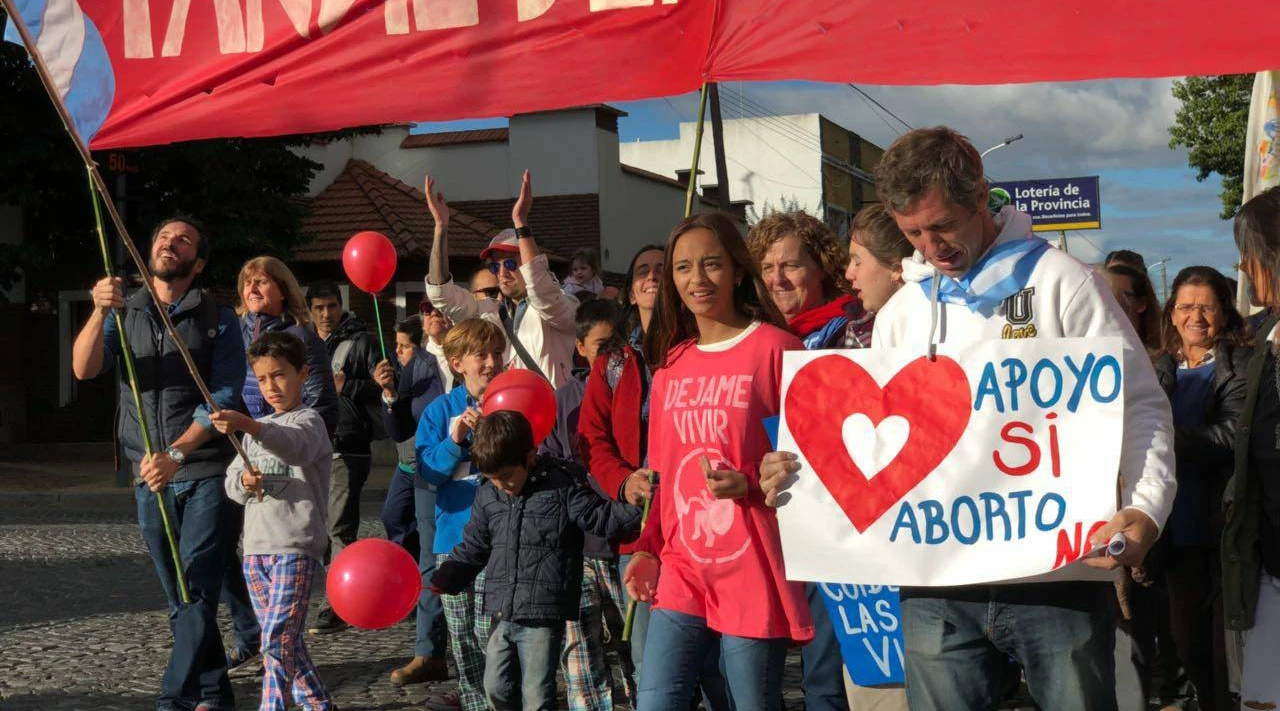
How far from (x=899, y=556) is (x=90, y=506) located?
16.5 metres

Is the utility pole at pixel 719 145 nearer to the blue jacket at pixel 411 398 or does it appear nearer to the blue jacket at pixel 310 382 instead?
the blue jacket at pixel 310 382

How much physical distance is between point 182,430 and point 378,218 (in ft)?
80.3

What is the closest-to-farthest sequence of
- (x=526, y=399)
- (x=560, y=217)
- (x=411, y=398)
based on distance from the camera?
1. (x=526, y=399)
2. (x=411, y=398)
3. (x=560, y=217)

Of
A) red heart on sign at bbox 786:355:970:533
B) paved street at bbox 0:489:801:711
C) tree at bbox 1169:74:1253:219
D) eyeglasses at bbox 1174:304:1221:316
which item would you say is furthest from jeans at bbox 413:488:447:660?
tree at bbox 1169:74:1253:219

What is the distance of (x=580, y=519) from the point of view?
536 centimetres

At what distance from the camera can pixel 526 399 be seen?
18.9ft

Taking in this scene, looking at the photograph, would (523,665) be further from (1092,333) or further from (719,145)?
(1092,333)

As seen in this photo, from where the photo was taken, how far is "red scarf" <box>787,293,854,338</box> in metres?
4.99

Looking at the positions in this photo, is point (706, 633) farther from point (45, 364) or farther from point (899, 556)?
point (45, 364)

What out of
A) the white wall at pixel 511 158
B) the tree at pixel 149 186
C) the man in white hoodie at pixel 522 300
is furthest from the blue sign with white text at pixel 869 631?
the white wall at pixel 511 158

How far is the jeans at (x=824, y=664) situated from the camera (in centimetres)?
486

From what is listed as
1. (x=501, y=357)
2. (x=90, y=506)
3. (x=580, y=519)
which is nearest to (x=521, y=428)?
(x=580, y=519)

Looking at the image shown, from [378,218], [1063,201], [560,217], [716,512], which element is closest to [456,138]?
[560,217]

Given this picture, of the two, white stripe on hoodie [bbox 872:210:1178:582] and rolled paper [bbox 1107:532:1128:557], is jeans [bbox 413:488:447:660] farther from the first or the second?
rolled paper [bbox 1107:532:1128:557]
